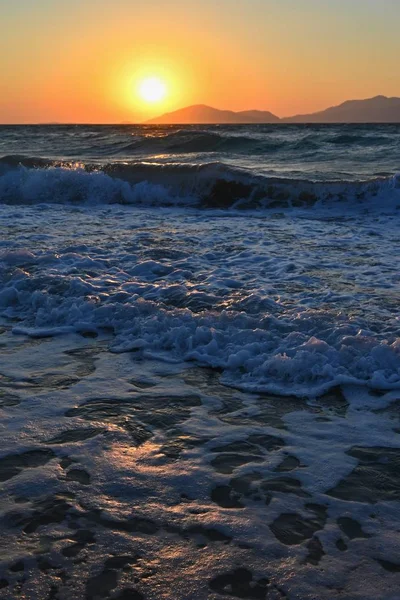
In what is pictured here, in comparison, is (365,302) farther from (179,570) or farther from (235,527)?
Answer: (179,570)

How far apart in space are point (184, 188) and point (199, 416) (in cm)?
1181

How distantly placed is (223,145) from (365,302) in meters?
21.1

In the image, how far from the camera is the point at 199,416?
3945mm

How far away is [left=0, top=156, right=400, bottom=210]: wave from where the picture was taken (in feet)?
44.8

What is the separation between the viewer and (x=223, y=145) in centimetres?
2603

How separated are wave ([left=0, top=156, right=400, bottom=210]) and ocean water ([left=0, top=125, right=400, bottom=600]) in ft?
13.6

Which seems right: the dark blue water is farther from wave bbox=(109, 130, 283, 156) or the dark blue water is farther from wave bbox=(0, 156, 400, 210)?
wave bbox=(0, 156, 400, 210)

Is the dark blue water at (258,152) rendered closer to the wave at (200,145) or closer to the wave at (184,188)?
the wave at (200,145)

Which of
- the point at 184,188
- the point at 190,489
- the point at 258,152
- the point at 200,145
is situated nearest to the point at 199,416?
the point at 190,489

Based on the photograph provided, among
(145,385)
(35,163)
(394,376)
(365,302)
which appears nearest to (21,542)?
(145,385)

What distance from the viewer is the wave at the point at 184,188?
1366cm

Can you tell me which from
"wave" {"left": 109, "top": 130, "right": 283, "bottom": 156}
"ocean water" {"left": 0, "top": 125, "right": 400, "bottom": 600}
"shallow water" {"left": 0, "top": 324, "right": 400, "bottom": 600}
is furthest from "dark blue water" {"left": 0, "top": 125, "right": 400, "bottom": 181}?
"shallow water" {"left": 0, "top": 324, "right": 400, "bottom": 600}

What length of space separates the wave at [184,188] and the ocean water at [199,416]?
4.13m

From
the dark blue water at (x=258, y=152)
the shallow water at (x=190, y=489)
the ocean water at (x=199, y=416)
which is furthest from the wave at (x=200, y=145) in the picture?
the shallow water at (x=190, y=489)
